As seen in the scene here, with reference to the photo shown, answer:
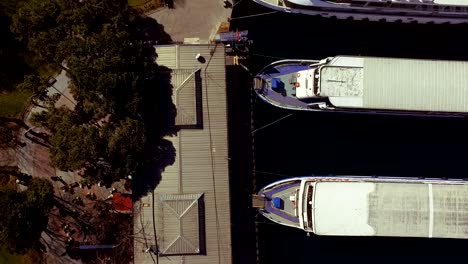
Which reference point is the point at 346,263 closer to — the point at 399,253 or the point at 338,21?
the point at 399,253

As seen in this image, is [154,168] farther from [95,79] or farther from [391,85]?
[391,85]

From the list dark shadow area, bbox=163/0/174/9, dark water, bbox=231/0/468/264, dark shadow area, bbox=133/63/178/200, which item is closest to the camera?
dark shadow area, bbox=133/63/178/200

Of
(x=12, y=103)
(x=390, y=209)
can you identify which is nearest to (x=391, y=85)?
(x=390, y=209)

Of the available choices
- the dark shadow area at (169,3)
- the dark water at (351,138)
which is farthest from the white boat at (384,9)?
the dark shadow area at (169,3)

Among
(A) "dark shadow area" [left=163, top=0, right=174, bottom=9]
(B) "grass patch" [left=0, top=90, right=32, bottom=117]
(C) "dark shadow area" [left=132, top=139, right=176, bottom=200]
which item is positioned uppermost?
(A) "dark shadow area" [left=163, top=0, right=174, bottom=9]

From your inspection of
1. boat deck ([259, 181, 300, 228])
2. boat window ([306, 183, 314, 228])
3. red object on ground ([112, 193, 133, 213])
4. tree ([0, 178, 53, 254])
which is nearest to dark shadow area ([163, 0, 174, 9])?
red object on ground ([112, 193, 133, 213])

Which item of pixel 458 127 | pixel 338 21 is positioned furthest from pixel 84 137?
pixel 458 127

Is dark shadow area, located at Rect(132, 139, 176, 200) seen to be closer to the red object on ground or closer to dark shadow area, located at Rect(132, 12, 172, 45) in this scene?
the red object on ground
